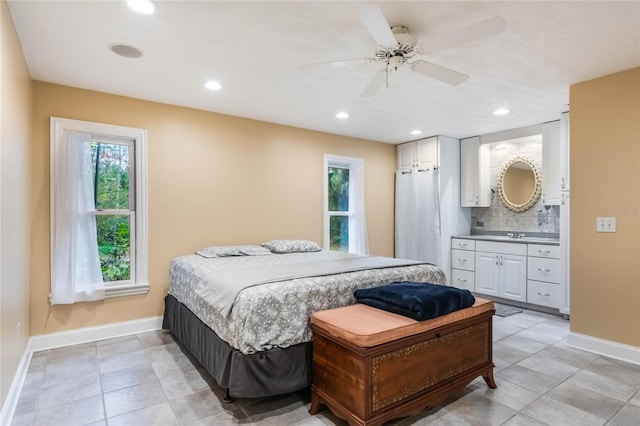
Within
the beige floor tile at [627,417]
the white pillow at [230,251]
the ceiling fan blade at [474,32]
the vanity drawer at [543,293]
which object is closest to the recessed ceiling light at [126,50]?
the white pillow at [230,251]

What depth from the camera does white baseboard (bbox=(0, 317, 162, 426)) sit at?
256 cm

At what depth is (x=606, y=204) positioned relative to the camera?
118 inches

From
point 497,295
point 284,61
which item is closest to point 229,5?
point 284,61

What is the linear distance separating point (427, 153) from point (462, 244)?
4.84 feet

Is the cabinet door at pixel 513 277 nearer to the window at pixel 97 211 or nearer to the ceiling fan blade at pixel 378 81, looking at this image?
the ceiling fan blade at pixel 378 81

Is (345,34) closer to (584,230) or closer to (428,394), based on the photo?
(428,394)

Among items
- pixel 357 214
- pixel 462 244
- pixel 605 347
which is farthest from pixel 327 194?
pixel 605 347

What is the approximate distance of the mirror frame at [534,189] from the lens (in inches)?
186

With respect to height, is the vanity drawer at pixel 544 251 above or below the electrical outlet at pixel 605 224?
below

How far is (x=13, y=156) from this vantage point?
7.22 ft

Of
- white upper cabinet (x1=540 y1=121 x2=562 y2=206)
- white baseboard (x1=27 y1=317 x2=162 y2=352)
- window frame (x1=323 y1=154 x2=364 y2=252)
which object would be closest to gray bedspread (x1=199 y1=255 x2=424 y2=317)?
white baseboard (x1=27 y1=317 x2=162 y2=352)

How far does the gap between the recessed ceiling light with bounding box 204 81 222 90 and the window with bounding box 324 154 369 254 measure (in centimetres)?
219

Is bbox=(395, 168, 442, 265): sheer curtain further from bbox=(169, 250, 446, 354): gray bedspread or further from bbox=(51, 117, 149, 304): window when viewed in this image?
bbox=(51, 117, 149, 304): window

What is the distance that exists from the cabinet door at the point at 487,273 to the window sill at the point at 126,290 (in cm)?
426
